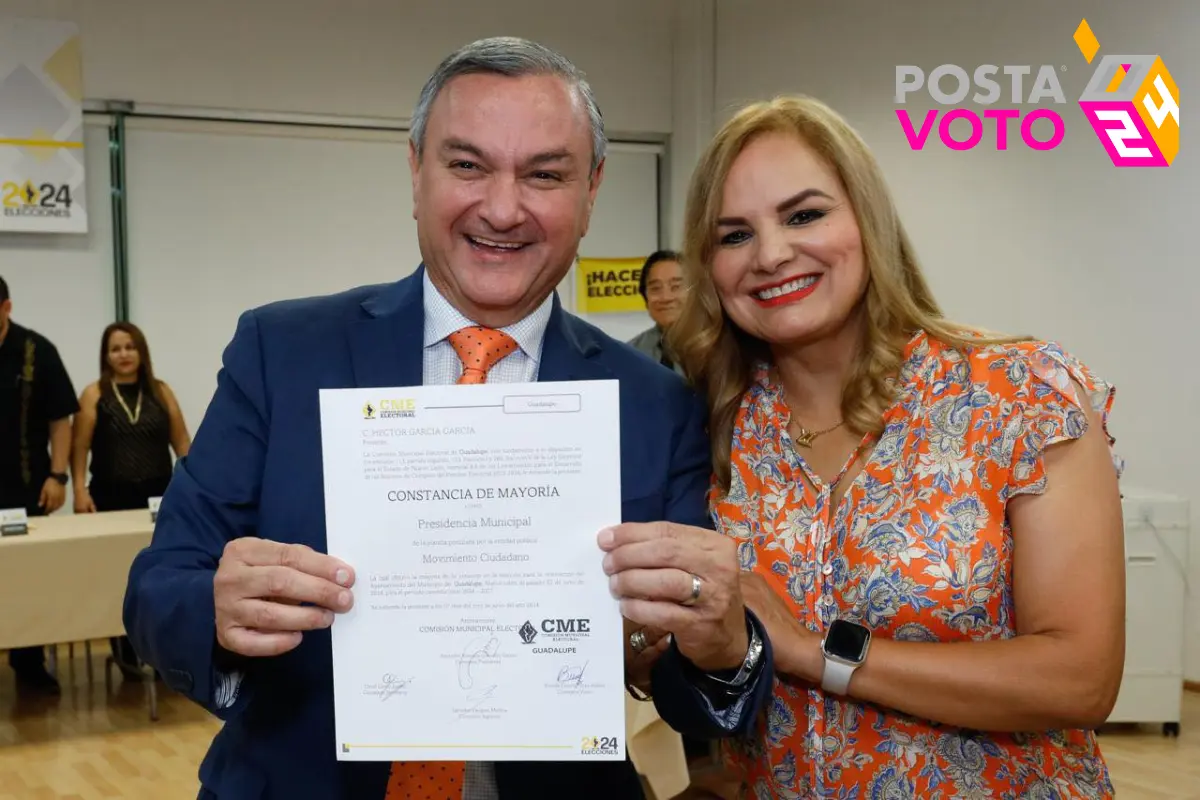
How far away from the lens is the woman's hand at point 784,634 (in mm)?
1714

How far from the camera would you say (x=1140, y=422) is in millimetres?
6391

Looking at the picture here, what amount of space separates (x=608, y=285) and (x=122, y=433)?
14.5ft

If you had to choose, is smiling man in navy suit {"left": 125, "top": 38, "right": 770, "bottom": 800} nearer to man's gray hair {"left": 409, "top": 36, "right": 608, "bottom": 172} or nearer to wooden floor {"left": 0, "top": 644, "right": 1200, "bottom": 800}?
man's gray hair {"left": 409, "top": 36, "right": 608, "bottom": 172}

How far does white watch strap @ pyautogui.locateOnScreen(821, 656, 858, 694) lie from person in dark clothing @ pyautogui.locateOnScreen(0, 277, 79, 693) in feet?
18.5

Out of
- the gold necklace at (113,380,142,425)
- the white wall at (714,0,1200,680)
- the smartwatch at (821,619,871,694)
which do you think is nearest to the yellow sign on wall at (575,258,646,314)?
the white wall at (714,0,1200,680)

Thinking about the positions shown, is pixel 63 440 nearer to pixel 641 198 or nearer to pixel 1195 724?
pixel 641 198

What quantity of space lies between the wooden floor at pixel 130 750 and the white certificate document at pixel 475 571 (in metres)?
3.73

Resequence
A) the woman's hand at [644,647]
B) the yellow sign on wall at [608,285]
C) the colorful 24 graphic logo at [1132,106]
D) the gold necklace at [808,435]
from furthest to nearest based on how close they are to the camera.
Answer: the yellow sign on wall at [608,285] → the colorful 24 graphic logo at [1132,106] → the gold necklace at [808,435] → the woman's hand at [644,647]

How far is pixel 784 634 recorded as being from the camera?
175 centimetres

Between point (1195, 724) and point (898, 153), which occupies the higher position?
point (898, 153)

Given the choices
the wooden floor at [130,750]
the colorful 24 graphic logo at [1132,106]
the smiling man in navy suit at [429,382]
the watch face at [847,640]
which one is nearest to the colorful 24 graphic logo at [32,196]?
the wooden floor at [130,750]

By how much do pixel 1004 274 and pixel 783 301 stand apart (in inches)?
231

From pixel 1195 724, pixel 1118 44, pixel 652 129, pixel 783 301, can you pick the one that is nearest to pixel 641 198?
pixel 652 129

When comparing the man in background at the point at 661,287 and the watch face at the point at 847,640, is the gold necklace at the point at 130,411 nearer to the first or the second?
the man in background at the point at 661,287
